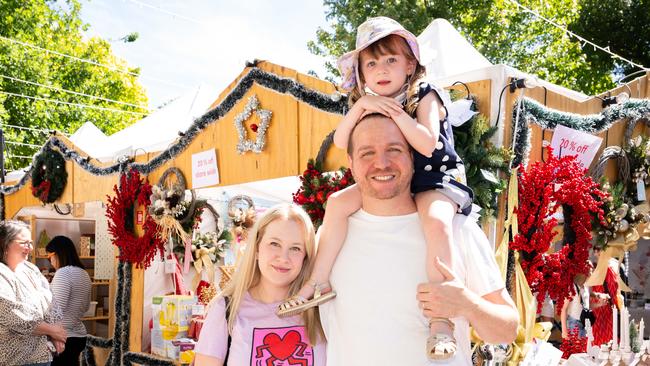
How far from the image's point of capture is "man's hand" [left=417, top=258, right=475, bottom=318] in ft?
4.90

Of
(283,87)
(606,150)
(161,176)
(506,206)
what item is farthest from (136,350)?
(606,150)

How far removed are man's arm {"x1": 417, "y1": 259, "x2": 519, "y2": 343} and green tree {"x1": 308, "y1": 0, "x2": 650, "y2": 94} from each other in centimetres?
1132

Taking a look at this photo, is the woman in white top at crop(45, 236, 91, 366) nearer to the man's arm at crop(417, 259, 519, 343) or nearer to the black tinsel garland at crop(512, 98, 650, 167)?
the black tinsel garland at crop(512, 98, 650, 167)

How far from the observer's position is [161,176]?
15.9ft

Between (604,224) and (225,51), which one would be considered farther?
(225,51)

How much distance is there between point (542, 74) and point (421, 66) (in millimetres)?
13980

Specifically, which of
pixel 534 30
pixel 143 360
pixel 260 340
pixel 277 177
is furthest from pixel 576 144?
pixel 534 30

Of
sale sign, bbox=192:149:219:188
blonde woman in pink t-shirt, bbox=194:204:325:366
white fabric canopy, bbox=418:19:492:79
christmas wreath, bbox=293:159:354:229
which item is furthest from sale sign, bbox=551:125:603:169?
sale sign, bbox=192:149:219:188

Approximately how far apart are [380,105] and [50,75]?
50.3ft

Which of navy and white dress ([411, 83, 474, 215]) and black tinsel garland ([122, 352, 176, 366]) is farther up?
navy and white dress ([411, 83, 474, 215])

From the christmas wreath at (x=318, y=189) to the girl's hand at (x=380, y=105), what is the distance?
48.7 inches

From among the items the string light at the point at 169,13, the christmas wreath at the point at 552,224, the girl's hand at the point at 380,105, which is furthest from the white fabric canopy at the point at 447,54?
the string light at the point at 169,13

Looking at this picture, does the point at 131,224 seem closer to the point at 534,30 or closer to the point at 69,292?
the point at 69,292

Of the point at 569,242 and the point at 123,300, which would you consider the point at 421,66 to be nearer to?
the point at 569,242
